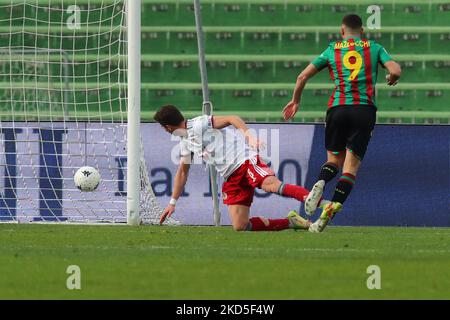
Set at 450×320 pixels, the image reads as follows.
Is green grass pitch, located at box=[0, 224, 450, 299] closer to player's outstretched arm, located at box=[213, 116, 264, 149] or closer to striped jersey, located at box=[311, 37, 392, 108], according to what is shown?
player's outstretched arm, located at box=[213, 116, 264, 149]

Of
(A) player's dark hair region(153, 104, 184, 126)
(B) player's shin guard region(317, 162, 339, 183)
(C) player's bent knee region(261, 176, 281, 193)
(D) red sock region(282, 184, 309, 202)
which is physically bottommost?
(D) red sock region(282, 184, 309, 202)

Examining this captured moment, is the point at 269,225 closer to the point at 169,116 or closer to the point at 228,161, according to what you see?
the point at 228,161

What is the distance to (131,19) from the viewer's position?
10883mm

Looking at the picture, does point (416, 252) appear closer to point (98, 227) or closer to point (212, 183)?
point (98, 227)

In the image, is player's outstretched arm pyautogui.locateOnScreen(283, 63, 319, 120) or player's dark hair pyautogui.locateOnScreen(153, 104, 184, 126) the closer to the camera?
player's outstretched arm pyautogui.locateOnScreen(283, 63, 319, 120)

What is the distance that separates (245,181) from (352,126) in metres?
1.18

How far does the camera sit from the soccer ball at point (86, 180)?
11492mm

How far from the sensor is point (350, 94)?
9859mm

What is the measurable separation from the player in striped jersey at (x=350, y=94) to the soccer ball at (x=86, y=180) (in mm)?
2453

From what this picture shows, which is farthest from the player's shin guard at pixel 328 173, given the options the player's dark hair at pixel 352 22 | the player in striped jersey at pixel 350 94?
the player's dark hair at pixel 352 22

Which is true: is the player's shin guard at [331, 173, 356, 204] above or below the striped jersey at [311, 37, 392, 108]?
below

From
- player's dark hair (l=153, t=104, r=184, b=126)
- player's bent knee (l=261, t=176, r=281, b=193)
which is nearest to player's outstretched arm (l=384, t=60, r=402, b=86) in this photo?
player's bent knee (l=261, t=176, r=281, b=193)

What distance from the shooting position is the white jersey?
10.4 metres

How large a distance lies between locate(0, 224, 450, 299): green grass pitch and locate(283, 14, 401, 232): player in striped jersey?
0.70 meters
